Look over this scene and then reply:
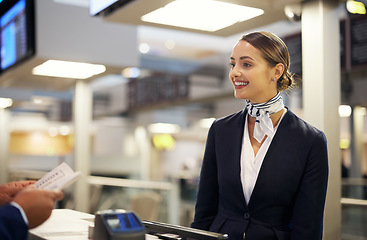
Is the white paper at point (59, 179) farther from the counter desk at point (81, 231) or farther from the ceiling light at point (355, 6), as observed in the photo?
the ceiling light at point (355, 6)

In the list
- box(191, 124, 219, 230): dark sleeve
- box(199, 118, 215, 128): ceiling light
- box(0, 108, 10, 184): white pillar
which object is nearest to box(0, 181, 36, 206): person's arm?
box(191, 124, 219, 230): dark sleeve

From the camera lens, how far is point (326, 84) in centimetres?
260

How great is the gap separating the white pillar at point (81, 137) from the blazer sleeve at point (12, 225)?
3.93 metres

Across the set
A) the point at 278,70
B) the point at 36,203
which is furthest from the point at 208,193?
the point at 36,203

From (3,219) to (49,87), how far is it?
179 inches

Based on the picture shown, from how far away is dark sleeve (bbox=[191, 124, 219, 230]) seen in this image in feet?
7.24

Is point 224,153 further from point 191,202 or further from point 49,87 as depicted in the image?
point 191,202

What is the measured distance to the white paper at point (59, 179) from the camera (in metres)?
1.62

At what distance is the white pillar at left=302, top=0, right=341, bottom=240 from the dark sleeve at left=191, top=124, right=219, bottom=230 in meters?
0.71

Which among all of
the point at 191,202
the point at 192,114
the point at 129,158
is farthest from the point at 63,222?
the point at 192,114

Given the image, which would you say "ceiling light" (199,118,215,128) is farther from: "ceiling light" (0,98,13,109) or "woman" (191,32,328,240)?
"woman" (191,32,328,240)

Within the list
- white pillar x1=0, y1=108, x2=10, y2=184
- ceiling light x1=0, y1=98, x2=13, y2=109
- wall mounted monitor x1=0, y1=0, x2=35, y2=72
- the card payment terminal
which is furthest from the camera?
white pillar x1=0, y1=108, x2=10, y2=184

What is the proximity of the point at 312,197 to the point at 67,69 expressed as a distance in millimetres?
3273

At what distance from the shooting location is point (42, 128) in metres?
23.7
